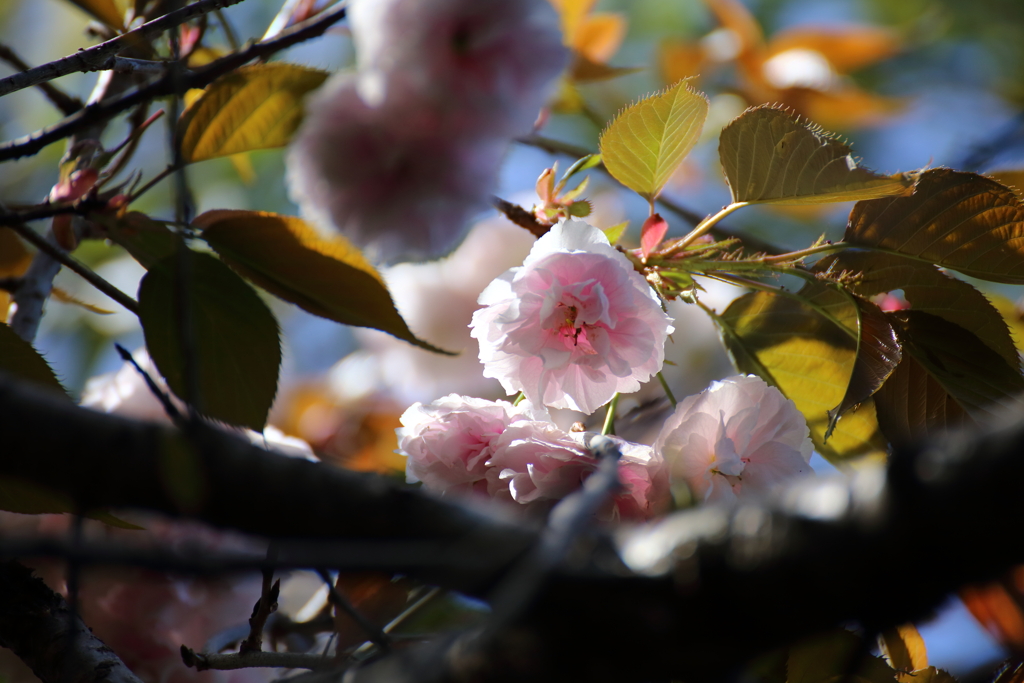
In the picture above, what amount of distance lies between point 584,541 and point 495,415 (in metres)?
0.29

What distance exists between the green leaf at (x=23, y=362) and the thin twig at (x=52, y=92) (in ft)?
1.14

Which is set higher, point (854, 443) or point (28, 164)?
point (28, 164)

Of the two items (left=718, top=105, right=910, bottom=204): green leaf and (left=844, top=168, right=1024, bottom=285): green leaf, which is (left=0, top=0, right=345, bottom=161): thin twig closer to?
(left=718, top=105, right=910, bottom=204): green leaf

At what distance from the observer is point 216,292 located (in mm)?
535

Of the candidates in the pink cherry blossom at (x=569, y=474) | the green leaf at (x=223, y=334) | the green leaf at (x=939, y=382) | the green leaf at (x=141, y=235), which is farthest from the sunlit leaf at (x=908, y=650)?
the green leaf at (x=141, y=235)

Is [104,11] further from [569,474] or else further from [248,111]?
[569,474]

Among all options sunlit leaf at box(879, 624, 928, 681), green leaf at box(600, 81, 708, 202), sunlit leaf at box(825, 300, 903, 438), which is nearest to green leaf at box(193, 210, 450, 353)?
green leaf at box(600, 81, 708, 202)

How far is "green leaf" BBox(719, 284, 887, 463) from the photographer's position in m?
0.61

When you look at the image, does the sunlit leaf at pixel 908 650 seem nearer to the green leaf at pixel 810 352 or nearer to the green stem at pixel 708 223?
the green leaf at pixel 810 352

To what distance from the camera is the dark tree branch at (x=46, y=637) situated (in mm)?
508

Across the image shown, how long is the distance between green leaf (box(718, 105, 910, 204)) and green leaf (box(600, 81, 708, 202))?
3 cm

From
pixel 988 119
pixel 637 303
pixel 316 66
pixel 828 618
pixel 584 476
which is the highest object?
pixel 988 119

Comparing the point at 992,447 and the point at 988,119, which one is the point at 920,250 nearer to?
the point at 992,447

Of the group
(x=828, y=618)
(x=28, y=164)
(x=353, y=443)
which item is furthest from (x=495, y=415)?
(x=28, y=164)
